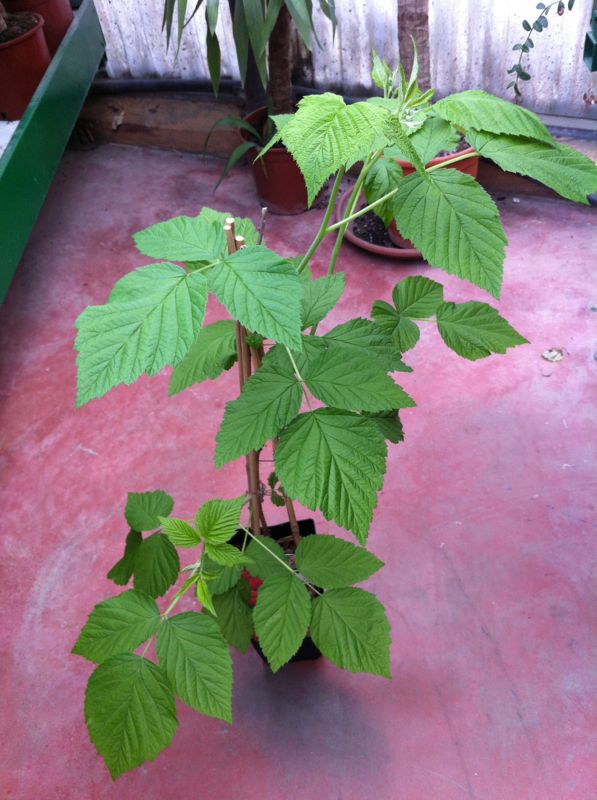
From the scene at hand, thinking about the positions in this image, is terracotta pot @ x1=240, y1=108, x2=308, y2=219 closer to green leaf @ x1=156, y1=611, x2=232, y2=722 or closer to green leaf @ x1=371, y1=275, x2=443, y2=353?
green leaf @ x1=371, y1=275, x2=443, y2=353

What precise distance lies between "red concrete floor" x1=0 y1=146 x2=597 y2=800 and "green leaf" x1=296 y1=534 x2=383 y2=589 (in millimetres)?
627

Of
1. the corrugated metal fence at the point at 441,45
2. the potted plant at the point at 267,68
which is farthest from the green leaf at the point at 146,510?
the corrugated metal fence at the point at 441,45

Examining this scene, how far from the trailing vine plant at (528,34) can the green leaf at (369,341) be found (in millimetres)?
1882

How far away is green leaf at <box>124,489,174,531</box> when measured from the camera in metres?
1.23

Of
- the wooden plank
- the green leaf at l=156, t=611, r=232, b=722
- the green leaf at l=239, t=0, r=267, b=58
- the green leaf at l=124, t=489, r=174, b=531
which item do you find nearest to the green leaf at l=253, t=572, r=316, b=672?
the green leaf at l=156, t=611, r=232, b=722

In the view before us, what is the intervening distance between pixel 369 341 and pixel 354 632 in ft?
1.54

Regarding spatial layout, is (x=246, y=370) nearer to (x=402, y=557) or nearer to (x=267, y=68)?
(x=402, y=557)

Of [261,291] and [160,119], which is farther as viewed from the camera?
[160,119]

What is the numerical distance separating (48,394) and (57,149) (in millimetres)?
974

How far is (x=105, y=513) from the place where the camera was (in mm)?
2057

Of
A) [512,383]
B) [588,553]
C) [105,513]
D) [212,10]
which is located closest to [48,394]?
[105,513]

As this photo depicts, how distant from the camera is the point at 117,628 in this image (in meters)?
1.04

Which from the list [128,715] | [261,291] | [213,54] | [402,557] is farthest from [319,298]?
[213,54]

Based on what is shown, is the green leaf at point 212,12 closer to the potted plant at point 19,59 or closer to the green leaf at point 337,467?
the potted plant at point 19,59
